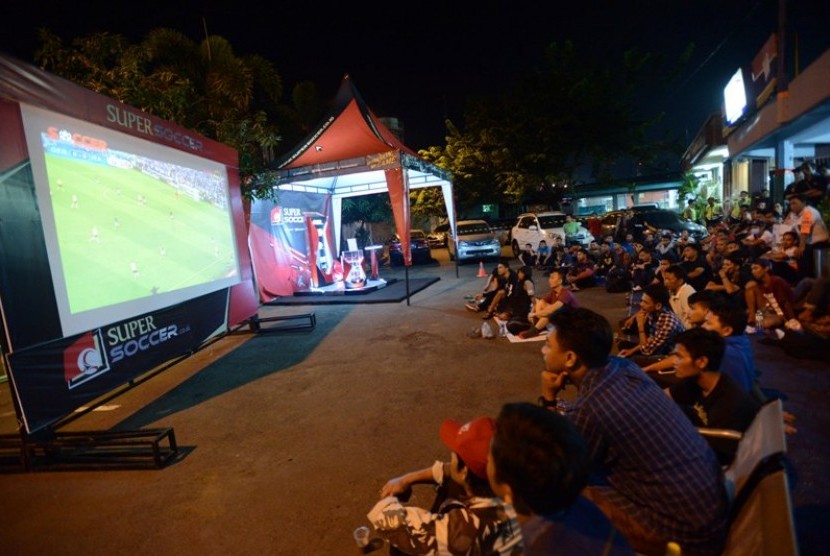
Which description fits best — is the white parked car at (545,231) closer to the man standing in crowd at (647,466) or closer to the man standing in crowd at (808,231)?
the man standing in crowd at (808,231)

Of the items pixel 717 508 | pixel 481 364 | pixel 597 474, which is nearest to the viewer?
pixel 717 508

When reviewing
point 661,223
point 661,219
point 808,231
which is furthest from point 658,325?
point 661,219

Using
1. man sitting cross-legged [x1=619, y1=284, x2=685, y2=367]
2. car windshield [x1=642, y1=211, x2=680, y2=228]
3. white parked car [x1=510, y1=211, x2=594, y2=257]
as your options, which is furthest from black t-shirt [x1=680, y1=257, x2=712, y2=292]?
car windshield [x1=642, y1=211, x2=680, y2=228]

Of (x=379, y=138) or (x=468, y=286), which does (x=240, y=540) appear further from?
(x=468, y=286)

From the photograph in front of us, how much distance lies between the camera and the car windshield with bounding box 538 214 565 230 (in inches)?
648

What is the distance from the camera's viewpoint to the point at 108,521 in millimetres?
3240

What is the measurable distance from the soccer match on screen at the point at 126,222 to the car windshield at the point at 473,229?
11595 millimetres

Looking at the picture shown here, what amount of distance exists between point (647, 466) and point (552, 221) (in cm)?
1564

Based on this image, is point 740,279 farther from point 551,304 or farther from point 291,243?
point 291,243

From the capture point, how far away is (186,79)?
10.4 m

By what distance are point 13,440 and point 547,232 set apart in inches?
576

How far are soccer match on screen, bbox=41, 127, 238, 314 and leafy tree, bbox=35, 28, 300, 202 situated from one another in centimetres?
309

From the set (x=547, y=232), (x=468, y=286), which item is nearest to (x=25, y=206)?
(x=468, y=286)

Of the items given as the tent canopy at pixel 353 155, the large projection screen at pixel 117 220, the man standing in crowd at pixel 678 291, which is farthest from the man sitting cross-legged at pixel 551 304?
the large projection screen at pixel 117 220
